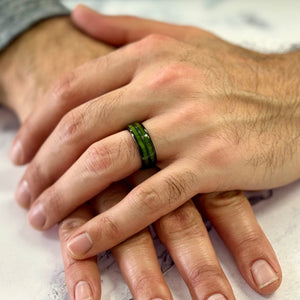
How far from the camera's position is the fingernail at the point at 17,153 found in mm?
904

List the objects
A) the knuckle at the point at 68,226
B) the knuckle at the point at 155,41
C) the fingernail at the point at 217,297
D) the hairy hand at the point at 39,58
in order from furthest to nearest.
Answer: the hairy hand at the point at 39,58
the knuckle at the point at 155,41
the knuckle at the point at 68,226
the fingernail at the point at 217,297

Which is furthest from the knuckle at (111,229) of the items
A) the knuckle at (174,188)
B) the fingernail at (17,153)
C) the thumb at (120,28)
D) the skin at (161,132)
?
the thumb at (120,28)

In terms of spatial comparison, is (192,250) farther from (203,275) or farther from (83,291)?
(83,291)

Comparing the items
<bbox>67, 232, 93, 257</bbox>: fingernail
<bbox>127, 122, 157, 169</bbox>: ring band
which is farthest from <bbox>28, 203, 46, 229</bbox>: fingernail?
<bbox>127, 122, 157, 169</bbox>: ring band

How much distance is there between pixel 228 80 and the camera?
2.67ft

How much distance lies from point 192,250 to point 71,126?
0.33 meters

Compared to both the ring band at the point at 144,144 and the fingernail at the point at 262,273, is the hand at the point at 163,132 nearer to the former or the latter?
the ring band at the point at 144,144

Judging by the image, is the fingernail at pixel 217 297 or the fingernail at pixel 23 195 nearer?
the fingernail at pixel 217 297

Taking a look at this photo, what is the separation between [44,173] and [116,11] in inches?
27.5

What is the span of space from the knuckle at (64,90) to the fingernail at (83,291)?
378 millimetres

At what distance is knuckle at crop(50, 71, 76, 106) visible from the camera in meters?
0.85

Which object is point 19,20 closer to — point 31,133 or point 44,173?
point 31,133

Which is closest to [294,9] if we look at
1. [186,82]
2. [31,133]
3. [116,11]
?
[116,11]

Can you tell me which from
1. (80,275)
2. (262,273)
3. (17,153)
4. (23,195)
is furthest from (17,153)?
(262,273)
